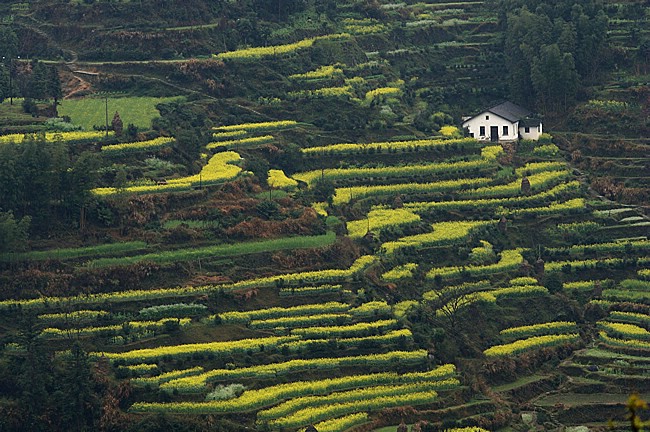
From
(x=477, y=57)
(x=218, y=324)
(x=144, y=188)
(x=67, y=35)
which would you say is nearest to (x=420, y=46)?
(x=477, y=57)

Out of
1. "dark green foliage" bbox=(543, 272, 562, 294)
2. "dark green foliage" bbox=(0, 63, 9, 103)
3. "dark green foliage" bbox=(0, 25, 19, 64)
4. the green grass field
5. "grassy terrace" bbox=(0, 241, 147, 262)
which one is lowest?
"dark green foliage" bbox=(543, 272, 562, 294)

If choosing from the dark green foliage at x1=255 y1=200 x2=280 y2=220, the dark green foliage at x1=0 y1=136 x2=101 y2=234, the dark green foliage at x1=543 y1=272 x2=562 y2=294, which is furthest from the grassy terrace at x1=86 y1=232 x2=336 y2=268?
the dark green foliage at x1=543 y1=272 x2=562 y2=294

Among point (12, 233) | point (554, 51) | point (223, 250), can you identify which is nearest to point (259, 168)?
point (223, 250)

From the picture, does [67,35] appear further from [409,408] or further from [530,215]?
[409,408]

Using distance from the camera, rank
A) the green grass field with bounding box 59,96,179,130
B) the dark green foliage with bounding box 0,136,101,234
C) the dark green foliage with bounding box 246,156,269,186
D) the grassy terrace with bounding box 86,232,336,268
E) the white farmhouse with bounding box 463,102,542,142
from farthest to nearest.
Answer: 1. the white farmhouse with bounding box 463,102,542,142
2. the green grass field with bounding box 59,96,179,130
3. the dark green foliage with bounding box 246,156,269,186
4. the dark green foliage with bounding box 0,136,101,234
5. the grassy terrace with bounding box 86,232,336,268

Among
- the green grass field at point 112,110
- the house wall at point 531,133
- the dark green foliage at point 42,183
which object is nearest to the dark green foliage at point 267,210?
the dark green foliage at point 42,183

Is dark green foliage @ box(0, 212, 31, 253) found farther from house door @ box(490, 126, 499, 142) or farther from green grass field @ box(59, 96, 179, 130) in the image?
house door @ box(490, 126, 499, 142)

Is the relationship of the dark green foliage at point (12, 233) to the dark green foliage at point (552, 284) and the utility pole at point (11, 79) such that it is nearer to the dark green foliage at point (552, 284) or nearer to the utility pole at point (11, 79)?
the utility pole at point (11, 79)

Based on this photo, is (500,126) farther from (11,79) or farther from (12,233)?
(12,233)
